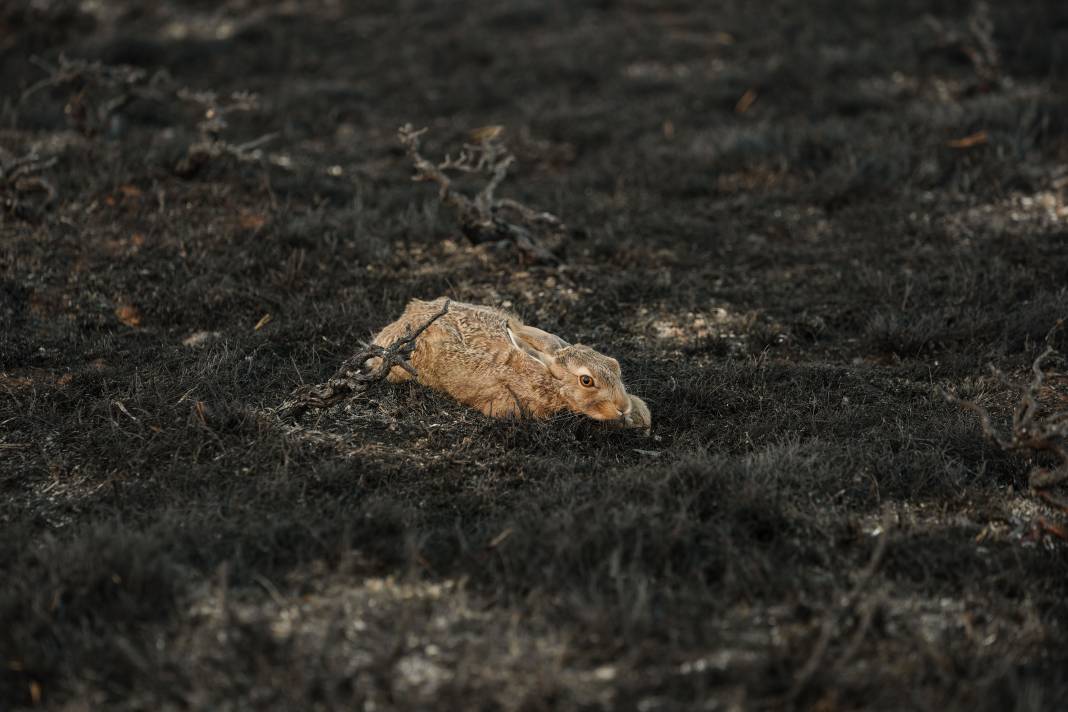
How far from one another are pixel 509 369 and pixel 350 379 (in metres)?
0.97

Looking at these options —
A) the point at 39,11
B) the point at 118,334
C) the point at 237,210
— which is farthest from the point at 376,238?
the point at 39,11

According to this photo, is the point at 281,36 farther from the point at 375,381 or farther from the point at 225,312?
the point at 375,381

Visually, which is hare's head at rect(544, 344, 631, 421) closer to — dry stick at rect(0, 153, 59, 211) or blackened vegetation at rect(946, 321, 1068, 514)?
blackened vegetation at rect(946, 321, 1068, 514)

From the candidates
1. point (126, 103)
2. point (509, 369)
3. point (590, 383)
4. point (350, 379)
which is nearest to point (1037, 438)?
point (590, 383)

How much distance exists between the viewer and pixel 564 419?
5.32 meters

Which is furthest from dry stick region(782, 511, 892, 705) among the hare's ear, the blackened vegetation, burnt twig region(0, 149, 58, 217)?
burnt twig region(0, 149, 58, 217)

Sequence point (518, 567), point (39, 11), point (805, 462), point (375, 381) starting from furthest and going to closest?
point (39, 11) → point (375, 381) → point (805, 462) → point (518, 567)

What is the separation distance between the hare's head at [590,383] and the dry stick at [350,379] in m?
0.78

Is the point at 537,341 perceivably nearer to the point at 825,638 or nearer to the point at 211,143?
the point at 825,638

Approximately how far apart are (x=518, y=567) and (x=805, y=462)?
174 centimetres

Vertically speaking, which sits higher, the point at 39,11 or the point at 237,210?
the point at 39,11

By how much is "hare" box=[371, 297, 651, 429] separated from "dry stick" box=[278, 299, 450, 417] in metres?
0.30

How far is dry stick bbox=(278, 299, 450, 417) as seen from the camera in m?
5.24

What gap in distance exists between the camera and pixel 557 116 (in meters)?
11.8
